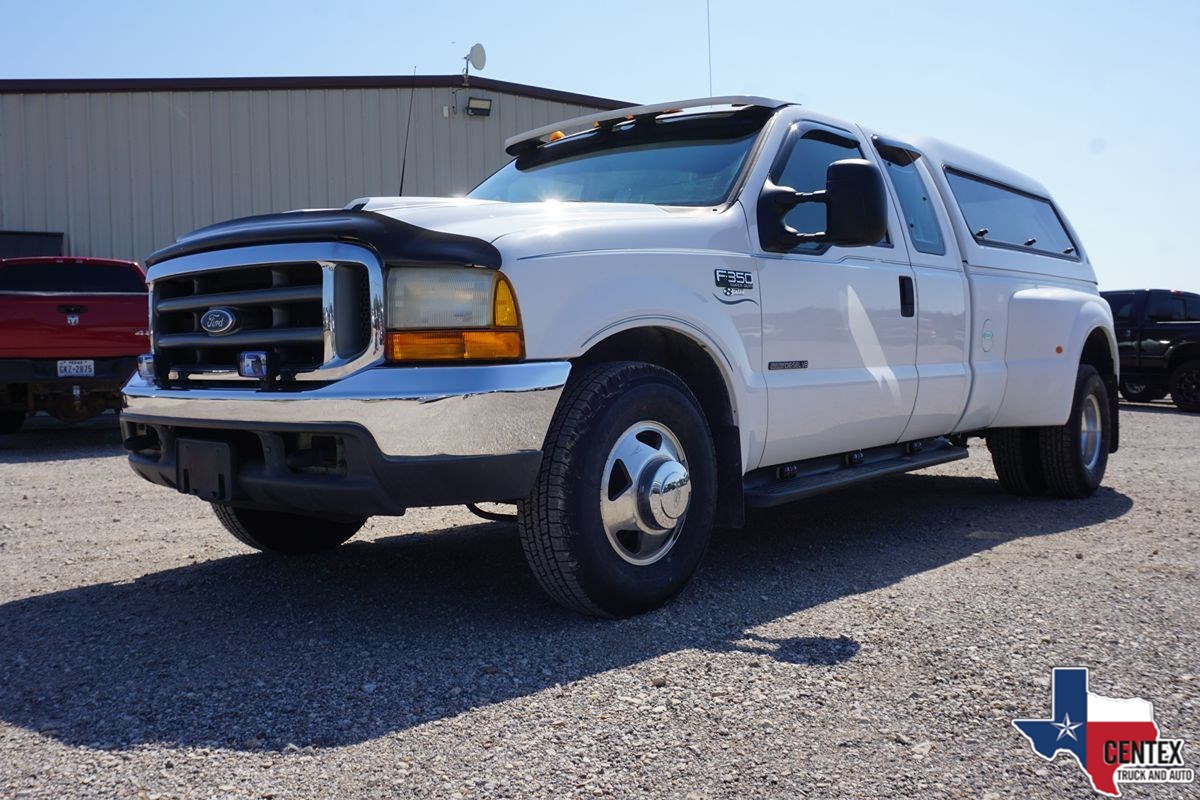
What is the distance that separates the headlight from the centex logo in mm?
1713

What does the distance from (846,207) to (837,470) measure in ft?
4.18

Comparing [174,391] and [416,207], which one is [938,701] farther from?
[174,391]

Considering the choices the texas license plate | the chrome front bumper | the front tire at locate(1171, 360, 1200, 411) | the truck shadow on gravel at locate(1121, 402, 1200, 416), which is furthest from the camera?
the front tire at locate(1171, 360, 1200, 411)

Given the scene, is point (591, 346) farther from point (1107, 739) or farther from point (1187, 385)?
point (1187, 385)

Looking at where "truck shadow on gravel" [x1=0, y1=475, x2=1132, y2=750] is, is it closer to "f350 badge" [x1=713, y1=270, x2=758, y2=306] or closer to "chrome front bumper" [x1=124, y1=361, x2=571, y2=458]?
"chrome front bumper" [x1=124, y1=361, x2=571, y2=458]

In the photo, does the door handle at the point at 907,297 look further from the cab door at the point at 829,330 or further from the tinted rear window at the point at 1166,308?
the tinted rear window at the point at 1166,308

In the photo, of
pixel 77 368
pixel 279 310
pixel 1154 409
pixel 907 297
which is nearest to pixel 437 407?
pixel 279 310

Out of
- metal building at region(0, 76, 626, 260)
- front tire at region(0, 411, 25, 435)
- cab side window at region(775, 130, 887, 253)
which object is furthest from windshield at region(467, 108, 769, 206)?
metal building at region(0, 76, 626, 260)

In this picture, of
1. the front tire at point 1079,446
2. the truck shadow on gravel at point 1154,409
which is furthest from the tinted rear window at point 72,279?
the truck shadow on gravel at point 1154,409

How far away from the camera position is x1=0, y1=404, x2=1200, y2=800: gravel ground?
Result: 2.31 meters

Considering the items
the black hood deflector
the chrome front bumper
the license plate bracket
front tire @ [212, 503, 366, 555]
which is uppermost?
the black hood deflector

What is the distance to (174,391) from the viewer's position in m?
3.52

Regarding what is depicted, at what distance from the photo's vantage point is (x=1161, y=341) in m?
15.5

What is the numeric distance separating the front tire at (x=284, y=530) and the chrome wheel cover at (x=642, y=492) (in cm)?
129
